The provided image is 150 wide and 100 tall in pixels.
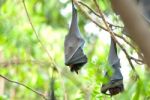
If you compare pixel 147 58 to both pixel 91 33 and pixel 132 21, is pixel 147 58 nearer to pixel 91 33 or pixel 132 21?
pixel 132 21

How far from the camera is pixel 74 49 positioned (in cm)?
160

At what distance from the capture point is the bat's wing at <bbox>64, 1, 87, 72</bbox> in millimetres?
1510

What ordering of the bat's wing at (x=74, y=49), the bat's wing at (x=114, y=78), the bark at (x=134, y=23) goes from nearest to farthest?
the bark at (x=134, y=23)
the bat's wing at (x=114, y=78)
the bat's wing at (x=74, y=49)

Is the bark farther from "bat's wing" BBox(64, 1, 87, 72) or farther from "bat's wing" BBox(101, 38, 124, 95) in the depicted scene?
"bat's wing" BBox(64, 1, 87, 72)

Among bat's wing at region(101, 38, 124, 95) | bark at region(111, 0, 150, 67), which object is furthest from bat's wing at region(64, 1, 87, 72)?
bark at region(111, 0, 150, 67)

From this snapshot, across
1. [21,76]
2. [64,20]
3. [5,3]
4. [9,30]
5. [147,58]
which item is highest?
[64,20]

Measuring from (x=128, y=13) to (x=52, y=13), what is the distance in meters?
4.77

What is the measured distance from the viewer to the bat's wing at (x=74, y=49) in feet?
4.95

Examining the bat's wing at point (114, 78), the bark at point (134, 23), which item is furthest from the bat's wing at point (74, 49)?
the bark at point (134, 23)

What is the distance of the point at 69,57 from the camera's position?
61.4 inches

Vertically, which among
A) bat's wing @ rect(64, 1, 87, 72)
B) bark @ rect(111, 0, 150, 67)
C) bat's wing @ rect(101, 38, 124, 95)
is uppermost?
bat's wing @ rect(64, 1, 87, 72)

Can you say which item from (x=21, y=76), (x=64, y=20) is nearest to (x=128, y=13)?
(x=21, y=76)

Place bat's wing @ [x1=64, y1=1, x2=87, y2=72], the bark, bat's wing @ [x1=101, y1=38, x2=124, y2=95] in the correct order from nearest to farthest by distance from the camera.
A: the bark < bat's wing @ [x1=101, y1=38, x2=124, y2=95] < bat's wing @ [x1=64, y1=1, x2=87, y2=72]

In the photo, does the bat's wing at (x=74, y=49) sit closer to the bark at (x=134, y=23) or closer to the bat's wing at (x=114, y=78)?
the bat's wing at (x=114, y=78)
